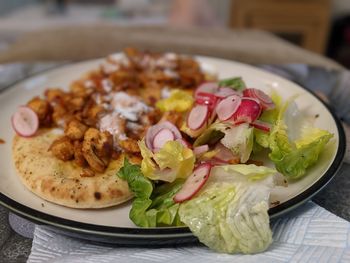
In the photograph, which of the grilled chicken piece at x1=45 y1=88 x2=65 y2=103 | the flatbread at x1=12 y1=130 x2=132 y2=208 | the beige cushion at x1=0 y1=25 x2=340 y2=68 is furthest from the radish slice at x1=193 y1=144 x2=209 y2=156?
the beige cushion at x1=0 y1=25 x2=340 y2=68

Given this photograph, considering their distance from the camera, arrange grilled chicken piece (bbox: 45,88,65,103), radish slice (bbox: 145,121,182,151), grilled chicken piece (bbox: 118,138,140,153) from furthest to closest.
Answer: grilled chicken piece (bbox: 45,88,65,103)
grilled chicken piece (bbox: 118,138,140,153)
radish slice (bbox: 145,121,182,151)

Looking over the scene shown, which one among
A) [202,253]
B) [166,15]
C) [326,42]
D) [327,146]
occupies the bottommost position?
[326,42]

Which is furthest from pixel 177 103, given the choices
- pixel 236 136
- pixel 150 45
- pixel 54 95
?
pixel 150 45

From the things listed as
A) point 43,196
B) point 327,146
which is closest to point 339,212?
point 327,146

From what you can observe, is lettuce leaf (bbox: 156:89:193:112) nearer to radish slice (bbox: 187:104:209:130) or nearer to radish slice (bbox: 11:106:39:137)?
radish slice (bbox: 187:104:209:130)

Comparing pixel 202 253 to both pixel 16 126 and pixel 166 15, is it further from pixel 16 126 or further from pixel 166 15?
pixel 166 15
